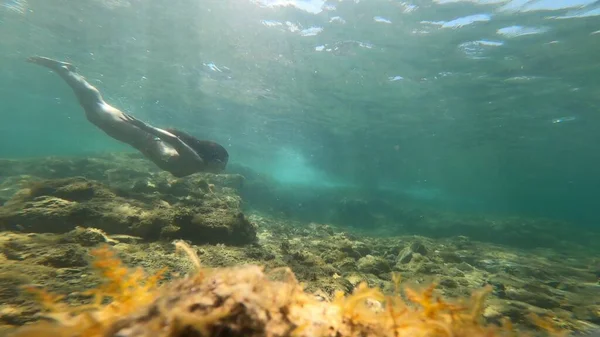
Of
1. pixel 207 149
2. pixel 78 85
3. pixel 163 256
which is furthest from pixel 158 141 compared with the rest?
pixel 163 256

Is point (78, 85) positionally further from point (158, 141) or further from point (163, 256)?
point (163, 256)

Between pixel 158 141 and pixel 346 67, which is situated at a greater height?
pixel 346 67

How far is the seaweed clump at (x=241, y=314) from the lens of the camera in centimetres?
114

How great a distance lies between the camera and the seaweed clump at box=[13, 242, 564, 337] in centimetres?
114

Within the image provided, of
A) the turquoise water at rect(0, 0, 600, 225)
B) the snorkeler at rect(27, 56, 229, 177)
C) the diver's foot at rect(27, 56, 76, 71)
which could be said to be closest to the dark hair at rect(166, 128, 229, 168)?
the snorkeler at rect(27, 56, 229, 177)

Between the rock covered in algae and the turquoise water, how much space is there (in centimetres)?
1252

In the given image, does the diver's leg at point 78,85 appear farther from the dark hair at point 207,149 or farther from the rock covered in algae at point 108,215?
the rock covered in algae at point 108,215

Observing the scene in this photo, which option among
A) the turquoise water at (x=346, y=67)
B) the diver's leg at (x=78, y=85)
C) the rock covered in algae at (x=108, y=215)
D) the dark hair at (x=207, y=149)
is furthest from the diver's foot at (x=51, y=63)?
the turquoise water at (x=346, y=67)

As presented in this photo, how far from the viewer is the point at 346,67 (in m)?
19.6

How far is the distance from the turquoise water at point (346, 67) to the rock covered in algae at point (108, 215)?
12.5 metres

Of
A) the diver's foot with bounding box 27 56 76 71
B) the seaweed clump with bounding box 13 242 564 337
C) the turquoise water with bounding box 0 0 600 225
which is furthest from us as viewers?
the turquoise water with bounding box 0 0 600 225

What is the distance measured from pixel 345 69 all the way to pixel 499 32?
28.5ft

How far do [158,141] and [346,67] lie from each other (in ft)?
48.4

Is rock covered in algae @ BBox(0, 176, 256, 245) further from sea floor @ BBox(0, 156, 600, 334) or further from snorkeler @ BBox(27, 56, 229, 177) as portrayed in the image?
snorkeler @ BBox(27, 56, 229, 177)
